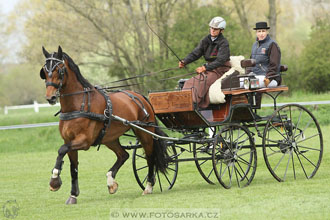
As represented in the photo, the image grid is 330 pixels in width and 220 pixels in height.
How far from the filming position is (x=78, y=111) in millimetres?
8438

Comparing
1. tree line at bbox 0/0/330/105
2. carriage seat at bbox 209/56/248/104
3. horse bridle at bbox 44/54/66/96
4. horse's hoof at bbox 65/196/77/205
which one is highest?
tree line at bbox 0/0/330/105

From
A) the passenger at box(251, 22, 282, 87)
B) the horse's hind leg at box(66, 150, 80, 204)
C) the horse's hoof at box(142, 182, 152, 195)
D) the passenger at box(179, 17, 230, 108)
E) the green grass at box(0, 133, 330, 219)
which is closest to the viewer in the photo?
the green grass at box(0, 133, 330, 219)

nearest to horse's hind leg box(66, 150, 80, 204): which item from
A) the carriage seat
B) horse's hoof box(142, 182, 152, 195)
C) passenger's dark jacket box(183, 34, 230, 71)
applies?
horse's hoof box(142, 182, 152, 195)

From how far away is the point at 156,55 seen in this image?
26.3m

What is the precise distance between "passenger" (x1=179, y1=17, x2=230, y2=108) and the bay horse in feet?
3.01

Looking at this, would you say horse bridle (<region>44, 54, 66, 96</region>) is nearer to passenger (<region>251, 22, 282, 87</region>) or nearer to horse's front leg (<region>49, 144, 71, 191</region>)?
horse's front leg (<region>49, 144, 71, 191</region>)

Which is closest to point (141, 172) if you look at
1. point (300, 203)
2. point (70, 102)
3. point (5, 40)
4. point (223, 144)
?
point (223, 144)

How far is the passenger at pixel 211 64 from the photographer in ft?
30.4

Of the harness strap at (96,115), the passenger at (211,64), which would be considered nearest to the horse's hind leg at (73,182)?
the harness strap at (96,115)

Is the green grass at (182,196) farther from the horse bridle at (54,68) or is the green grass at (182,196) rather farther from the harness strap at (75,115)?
the horse bridle at (54,68)

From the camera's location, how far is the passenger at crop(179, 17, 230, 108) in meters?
9.27

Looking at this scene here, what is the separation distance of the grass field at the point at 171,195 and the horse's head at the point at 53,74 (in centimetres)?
148

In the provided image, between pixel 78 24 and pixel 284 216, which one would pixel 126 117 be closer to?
pixel 284 216

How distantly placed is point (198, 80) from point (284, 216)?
3.18 m
